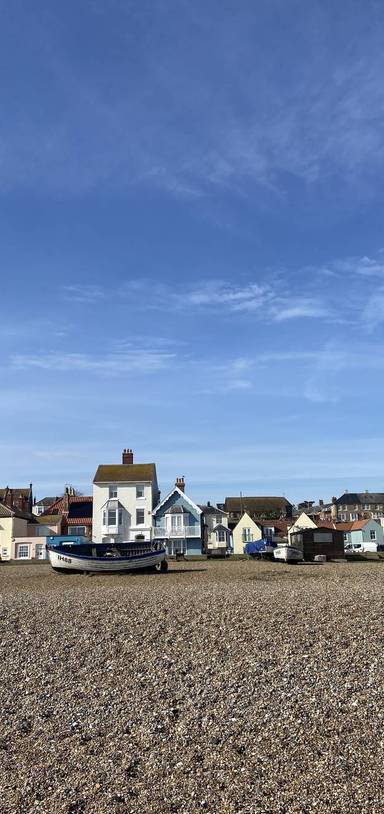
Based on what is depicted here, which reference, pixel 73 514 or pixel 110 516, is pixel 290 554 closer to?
pixel 110 516

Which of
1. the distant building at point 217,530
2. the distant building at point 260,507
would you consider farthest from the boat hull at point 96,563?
the distant building at point 260,507

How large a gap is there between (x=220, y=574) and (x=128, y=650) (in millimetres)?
18875

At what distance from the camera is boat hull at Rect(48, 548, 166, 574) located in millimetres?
33250

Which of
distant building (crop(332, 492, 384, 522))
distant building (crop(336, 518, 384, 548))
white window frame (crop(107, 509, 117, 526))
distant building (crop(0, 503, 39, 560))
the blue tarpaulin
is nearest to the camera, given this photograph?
the blue tarpaulin

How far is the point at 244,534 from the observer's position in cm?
7812

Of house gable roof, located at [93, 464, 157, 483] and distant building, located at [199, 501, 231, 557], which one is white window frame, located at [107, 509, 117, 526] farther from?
distant building, located at [199, 501, 231, 557]

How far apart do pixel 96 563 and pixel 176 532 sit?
2894cm

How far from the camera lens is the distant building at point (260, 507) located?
113m

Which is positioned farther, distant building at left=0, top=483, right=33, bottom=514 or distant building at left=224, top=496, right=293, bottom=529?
distant building at left=224, top=496, right=293, bottom=529

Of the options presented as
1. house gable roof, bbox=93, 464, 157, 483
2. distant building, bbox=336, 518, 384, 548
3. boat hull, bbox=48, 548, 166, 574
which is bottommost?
distant building, bbox=336, 518, 384, 548

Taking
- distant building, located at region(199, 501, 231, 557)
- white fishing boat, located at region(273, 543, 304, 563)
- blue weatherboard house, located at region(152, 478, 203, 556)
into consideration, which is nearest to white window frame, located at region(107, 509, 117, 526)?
blue weatherboard house, located at region(152, 478, 203, 556)

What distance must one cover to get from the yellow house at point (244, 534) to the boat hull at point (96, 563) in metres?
45.1

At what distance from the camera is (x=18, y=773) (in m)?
9.97

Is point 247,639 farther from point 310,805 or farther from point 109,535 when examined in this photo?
point 109,535
